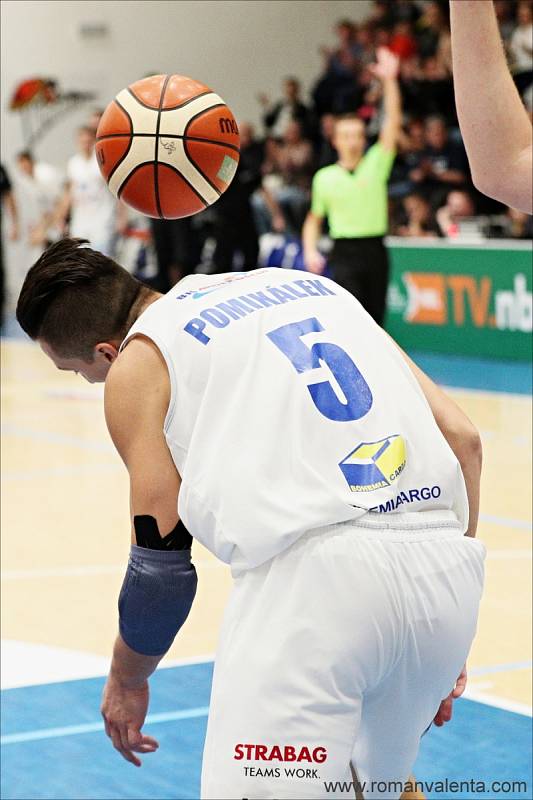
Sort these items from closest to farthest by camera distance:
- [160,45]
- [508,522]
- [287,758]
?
[287,758], [508,522], [160,45]

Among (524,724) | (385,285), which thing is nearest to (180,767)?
(524,724)

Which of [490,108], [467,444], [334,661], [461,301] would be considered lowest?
[461,301]

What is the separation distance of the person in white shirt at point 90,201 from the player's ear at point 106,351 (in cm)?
1240

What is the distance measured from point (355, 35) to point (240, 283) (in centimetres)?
1873

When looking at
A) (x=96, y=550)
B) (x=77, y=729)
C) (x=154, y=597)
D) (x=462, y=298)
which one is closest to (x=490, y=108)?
(x=154, y=597)

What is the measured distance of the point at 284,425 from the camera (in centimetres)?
223

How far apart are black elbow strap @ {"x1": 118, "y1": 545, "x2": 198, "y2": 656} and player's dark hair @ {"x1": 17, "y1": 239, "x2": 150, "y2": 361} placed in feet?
1.45

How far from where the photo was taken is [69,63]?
71.4 ft

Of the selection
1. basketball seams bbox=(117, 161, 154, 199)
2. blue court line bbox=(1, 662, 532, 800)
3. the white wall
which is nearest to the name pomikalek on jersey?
basketball seams bbox=(117, 161, 154, 199)

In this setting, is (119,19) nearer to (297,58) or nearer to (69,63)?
(69,63)

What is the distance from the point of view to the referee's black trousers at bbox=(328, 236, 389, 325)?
1146 centimetres

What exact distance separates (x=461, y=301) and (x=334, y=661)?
11672 mm

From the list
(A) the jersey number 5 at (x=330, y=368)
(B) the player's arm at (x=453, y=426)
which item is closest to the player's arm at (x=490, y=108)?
(A) the jersey number 5 at (x=330, y=368)

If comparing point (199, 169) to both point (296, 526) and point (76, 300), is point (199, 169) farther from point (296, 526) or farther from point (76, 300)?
point (296, 526)
